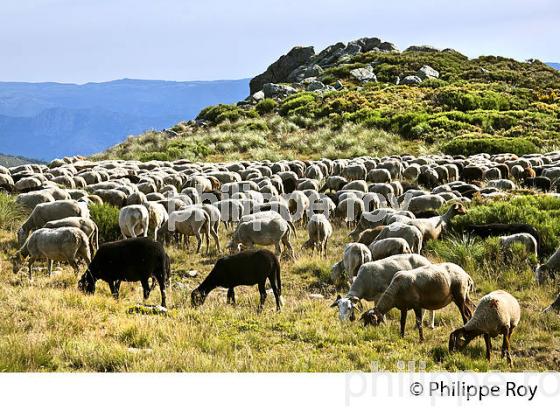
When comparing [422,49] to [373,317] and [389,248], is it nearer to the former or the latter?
[389,248]

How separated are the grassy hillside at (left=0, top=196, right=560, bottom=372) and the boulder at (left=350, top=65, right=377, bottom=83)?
58340mm

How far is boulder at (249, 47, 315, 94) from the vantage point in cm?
8906

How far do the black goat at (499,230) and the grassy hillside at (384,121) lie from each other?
26657 millimetres

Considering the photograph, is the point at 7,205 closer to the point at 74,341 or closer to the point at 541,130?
the point at 74,341

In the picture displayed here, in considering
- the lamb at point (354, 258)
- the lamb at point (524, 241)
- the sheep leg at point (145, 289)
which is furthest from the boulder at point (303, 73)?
the sheep leg at point (145, 289)

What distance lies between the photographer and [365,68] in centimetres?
7250

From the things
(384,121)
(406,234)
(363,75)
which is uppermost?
(363,75)

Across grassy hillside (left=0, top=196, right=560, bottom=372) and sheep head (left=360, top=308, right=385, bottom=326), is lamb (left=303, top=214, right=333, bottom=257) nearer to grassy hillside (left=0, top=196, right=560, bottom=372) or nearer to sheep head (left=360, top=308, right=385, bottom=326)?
grassy hillside (left=0, top=196, right=560, bottom=372)

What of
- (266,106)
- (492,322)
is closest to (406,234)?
(492,322)

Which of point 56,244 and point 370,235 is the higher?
point 370,235

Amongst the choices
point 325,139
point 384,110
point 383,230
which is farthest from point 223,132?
point 383,230

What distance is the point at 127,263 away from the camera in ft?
34.9

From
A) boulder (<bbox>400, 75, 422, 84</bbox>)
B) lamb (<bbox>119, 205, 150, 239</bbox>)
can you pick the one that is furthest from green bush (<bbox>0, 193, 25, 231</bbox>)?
boulder (<bbox>400, 75, 422, 84</bbox>)

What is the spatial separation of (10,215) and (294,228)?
8.37 m
